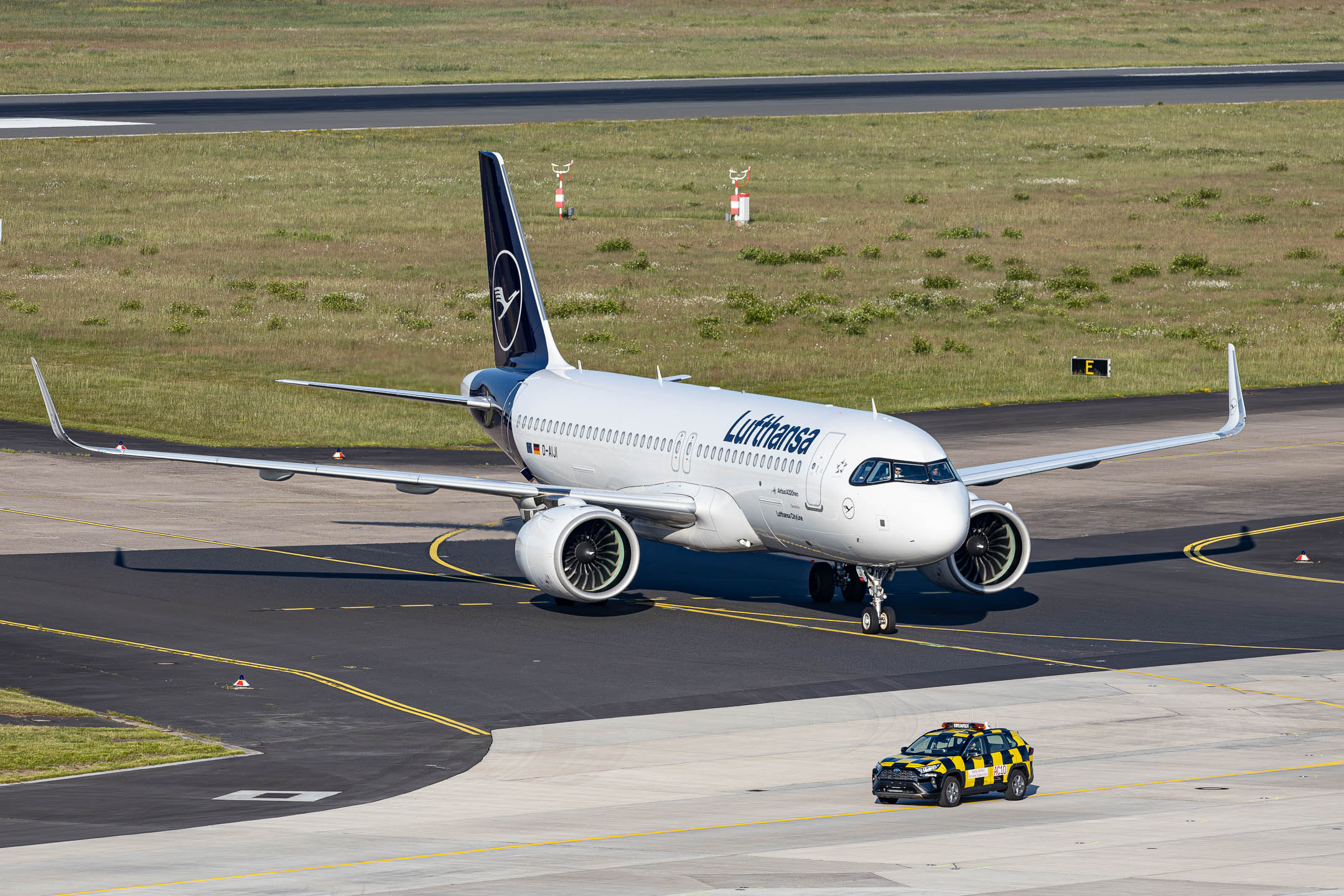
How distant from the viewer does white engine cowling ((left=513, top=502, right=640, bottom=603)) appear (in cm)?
4603

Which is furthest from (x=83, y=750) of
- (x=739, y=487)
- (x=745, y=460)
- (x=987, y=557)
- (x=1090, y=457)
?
(x=1090, y=457)

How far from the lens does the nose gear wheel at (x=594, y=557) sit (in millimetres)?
46438

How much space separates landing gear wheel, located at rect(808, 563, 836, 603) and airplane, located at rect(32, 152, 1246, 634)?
0.05 m

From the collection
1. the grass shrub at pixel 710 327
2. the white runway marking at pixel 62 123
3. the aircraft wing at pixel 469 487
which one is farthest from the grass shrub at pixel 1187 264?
the white runway marking at pixel 62 123

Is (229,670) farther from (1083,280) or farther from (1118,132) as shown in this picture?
(1118,132)

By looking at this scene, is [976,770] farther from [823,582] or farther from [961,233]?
[961,233]

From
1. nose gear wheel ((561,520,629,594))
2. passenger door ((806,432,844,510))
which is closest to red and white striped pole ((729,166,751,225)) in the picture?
nose gear wheel ((561,520,629,594))

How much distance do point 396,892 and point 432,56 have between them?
180530 mm

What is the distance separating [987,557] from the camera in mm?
47281

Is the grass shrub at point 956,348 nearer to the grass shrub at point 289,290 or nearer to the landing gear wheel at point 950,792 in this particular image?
the grass shrub at point 289,290

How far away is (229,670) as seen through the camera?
4175 centimetres

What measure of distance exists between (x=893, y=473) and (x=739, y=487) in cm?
521

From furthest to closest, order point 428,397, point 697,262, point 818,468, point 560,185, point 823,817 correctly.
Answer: point 560,185, point 697,262, point 428,397, point 818,468, point 823,817

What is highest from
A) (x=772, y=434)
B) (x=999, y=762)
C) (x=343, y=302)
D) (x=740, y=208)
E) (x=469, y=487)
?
(x=740, y=208)
